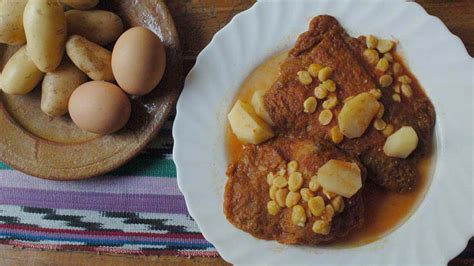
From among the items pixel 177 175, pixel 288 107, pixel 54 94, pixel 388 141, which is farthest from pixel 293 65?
pixel 54 94

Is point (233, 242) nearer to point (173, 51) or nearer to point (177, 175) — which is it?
point (177, 175)

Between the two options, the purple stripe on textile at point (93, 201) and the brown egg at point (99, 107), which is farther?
the purple stripe on textile at point (93, 201)

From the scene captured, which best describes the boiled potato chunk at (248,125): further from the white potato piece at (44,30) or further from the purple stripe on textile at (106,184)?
the white potato piece at (44,30)

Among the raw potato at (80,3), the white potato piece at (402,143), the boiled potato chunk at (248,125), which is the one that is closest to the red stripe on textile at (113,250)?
the boiled potato chunk at (248,125)

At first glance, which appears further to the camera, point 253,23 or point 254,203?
point 253,23

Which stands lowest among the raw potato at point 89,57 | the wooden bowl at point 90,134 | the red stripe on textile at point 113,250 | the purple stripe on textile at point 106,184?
the red stripe on textile at point 113,250

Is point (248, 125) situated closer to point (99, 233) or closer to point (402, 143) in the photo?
point (402, 143)

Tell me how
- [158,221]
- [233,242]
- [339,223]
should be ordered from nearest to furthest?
[339,223] < [233,242] < [158,221]

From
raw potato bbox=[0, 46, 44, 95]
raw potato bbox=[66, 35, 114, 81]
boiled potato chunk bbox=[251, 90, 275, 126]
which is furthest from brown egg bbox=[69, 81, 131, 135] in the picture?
boiled potato chunk bbox=[251, 90, 275, 126]

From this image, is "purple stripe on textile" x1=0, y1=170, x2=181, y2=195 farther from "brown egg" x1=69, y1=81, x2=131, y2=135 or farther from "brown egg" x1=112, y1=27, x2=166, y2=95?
"brown egg" x1=112, y1=27, x2=166, y2=95
